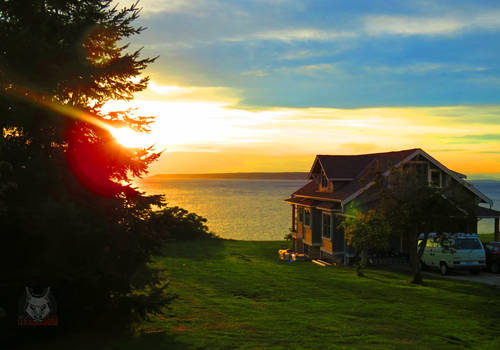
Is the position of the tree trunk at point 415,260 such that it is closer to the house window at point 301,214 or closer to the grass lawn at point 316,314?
the grass lawn at point 316,314

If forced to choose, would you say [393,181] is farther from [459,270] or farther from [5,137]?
[5,137]

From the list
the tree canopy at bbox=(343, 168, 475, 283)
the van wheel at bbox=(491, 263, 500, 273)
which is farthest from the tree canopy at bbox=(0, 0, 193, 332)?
the van wheel at bbox=(491, 263, 500, 273)

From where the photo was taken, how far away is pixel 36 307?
10078 millimetres

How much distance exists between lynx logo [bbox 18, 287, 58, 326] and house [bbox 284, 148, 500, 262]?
65.6 ft

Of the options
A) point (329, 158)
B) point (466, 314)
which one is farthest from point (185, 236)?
point (466, 314)

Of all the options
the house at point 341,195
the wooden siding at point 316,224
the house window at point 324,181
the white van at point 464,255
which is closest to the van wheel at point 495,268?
A: the white van at point 464,255

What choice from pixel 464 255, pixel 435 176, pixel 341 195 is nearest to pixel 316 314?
pixel 464 255

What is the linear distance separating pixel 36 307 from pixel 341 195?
80.5 ft

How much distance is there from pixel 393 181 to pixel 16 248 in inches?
681

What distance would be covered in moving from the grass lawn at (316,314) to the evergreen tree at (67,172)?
59.8 inches

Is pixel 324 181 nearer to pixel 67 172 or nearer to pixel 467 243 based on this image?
pixel 467 243

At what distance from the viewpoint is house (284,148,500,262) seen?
3094 cm

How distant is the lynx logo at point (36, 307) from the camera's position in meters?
10.0

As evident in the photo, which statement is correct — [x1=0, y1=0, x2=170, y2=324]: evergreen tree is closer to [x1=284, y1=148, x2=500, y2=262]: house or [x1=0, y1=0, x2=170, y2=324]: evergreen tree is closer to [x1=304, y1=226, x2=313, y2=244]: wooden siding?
[x1=284, y1=148, x2=500, y2=262]: house
